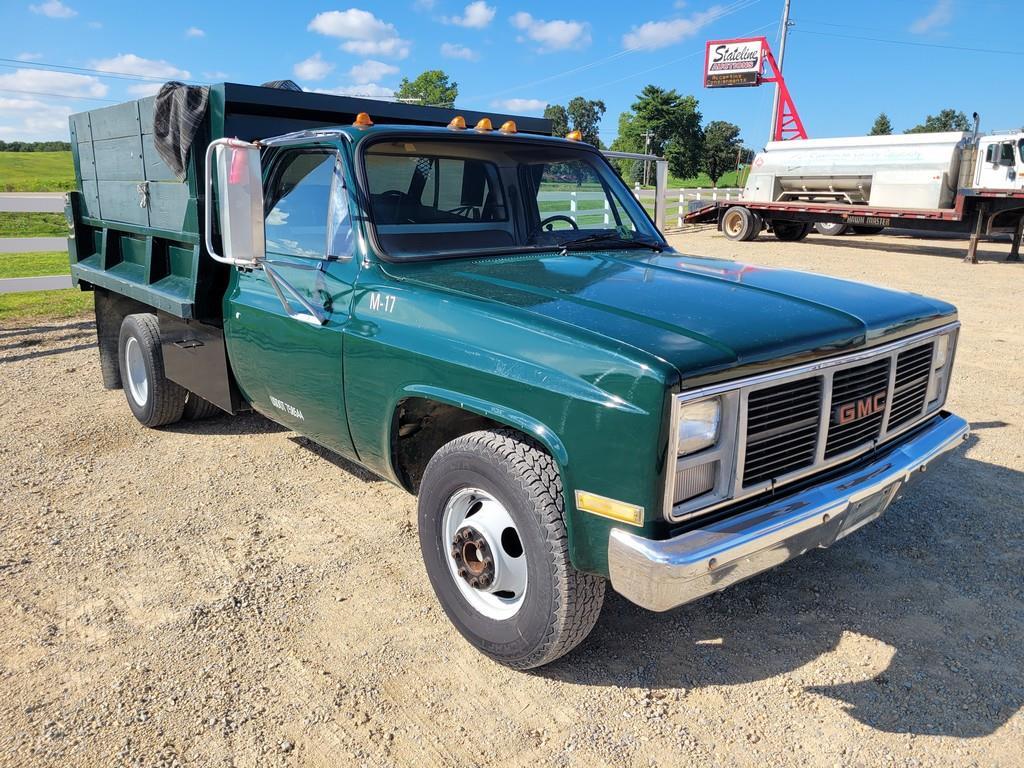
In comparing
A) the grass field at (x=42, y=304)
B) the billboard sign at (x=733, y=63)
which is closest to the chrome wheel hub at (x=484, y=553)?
the grass field at (x=42, y=304)

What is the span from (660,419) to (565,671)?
122 centimetres

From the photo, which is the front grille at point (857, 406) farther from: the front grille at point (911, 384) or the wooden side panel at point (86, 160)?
the wooden side panel at point (86, 160)

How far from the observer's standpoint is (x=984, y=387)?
6.57m

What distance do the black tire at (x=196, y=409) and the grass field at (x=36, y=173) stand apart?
Answer: 126 feet

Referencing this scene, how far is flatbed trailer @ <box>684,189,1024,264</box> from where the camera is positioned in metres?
17.3

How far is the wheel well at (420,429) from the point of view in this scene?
3170 mm

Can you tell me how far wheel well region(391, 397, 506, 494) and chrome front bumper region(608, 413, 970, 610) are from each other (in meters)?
0.96

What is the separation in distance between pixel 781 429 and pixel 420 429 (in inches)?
60.5

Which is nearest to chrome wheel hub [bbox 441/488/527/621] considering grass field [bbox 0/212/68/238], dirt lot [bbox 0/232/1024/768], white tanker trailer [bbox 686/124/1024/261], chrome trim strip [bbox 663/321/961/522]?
dirt lot [bbox 0/232/1024/768]

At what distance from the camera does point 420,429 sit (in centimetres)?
335

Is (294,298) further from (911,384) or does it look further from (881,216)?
(881,216)

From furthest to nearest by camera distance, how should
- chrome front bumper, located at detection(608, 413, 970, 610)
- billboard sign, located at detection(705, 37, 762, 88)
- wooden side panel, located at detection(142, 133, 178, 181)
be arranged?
billboard sign, located at detection(705, 37, 762, 88) → wooden side panel, located at detection(142, 133, 178, 181) → chrome front bumper, located at detection(608, 413, 970, 610)

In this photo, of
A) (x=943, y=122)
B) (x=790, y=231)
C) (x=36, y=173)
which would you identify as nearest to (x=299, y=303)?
(x=790, y=231)

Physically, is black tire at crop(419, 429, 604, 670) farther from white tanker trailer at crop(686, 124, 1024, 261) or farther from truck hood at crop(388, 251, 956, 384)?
white tanker trailer at crop(686, 124, 1024, 261)
